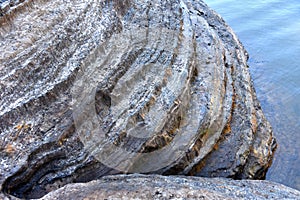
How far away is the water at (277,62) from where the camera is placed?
4859 mm

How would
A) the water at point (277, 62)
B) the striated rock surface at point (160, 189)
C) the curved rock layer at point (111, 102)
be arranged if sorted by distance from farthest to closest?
the water at point (277, 62) → the curved rock layer at point (111, 102) → the striated rock surface at point (160, 189)

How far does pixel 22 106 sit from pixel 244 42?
6143 millimetres

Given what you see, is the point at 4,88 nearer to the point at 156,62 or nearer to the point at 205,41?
the point at 156,62

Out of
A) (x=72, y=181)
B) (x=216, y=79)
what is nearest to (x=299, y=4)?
(x=216, y=79)

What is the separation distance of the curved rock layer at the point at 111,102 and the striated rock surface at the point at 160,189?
34 cm

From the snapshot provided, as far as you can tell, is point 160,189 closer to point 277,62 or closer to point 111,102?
point 111,102

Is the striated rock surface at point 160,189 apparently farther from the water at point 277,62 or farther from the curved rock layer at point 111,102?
the water at point 277,62

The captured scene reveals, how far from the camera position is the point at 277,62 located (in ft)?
24.0

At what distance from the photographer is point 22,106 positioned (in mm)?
3168

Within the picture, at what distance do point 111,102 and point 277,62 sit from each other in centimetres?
474

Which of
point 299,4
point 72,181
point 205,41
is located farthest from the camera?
point 299,4

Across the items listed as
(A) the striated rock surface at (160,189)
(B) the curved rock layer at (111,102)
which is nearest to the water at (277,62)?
(B) the curved rock layer at (111,102)

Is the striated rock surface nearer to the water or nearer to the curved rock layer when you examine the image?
the curved rock layer

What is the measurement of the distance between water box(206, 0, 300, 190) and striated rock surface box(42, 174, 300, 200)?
59.8 inches
